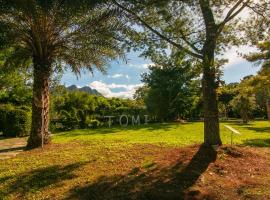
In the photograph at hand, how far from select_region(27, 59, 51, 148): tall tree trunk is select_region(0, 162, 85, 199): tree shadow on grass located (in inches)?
154

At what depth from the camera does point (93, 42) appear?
13.2 metres

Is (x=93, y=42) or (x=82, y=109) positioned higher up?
(x=93, y=42)

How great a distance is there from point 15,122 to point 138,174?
1500cm

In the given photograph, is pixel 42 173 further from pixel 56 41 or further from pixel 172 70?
pixel 172 70

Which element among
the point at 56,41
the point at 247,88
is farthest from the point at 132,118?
the point at 56,41

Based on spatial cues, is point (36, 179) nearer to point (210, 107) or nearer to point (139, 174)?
point (139, 174)

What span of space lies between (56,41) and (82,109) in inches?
626

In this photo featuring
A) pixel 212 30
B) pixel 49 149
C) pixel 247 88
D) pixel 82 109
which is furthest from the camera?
pixel 82 109

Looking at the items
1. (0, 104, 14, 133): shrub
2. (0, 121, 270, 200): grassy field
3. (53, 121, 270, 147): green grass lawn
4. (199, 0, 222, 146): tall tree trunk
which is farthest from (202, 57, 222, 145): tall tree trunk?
(0, 104, 14, 133): shrub

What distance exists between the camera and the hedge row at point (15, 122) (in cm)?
2218

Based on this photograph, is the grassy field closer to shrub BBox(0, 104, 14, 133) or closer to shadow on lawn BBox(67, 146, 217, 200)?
shadow on lawn BBox(67, 146, 217, 200)

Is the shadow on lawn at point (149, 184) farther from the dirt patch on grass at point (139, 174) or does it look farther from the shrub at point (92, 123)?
the shrub at point (92, 123)

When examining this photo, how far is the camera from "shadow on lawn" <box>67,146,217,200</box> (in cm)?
805

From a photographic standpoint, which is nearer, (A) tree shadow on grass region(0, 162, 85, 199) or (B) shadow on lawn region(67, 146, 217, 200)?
(B) shadow on lawn region(67, 146, 217, 200)
